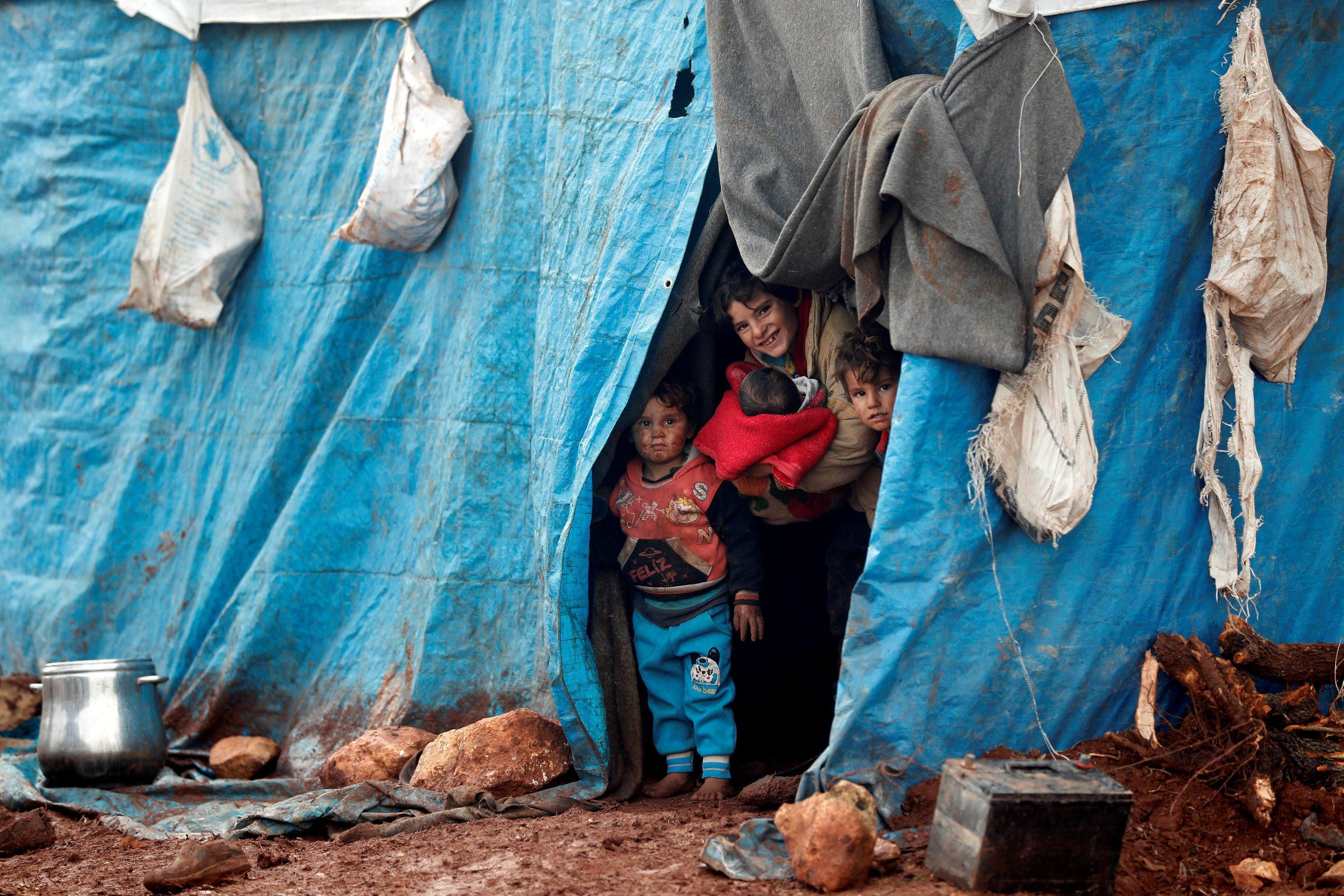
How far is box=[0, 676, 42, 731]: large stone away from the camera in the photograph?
13.9ft

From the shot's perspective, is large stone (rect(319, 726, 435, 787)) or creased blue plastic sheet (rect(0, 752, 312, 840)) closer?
creased blue plastic sheet (rect(0, 752, 312, 840))

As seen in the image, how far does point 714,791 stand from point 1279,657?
1.50 m

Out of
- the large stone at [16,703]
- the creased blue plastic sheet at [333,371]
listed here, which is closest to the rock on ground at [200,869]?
the creased blue plastic sheet at [333,371]

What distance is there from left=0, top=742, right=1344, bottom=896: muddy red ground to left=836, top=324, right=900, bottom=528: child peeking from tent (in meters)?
0.91

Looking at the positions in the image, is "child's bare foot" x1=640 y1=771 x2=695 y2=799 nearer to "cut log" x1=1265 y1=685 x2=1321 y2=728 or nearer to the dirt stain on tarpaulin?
"cut log" x1=1265 y1=685 x2=1321 y2=728

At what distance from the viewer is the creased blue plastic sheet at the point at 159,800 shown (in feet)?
10.5

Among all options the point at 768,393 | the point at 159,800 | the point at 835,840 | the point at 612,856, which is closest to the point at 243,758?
the point at 159,800

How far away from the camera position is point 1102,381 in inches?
99.0

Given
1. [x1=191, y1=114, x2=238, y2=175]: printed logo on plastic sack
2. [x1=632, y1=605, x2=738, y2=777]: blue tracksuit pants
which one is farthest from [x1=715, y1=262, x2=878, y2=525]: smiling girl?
[x1=191, y1=114, x2=238, y2=175]: printed logo on plastic sack

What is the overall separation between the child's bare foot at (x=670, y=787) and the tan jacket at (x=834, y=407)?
94 cm

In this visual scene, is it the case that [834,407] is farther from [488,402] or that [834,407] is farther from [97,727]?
[97,727]

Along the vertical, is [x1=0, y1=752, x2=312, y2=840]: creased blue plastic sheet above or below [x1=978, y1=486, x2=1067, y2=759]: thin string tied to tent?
below

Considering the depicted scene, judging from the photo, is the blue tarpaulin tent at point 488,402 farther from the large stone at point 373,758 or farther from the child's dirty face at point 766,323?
the child's dirty face at point 766,323

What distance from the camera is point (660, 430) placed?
→ 3.29 metres
